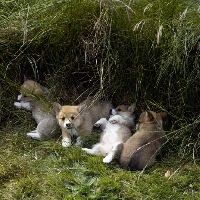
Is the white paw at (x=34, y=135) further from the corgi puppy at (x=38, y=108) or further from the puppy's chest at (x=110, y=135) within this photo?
the puppy's chest at (x=110, y=135)

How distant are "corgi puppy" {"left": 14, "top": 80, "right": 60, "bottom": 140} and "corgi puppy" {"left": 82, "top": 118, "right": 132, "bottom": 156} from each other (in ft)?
1.66

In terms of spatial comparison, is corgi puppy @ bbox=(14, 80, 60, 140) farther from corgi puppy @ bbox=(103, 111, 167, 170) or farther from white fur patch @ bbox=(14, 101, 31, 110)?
corgi puppy @ bbox=(103, 111, 167, 170)

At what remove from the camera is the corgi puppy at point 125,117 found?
5328 millimetres

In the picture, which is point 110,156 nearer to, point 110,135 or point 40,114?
point 110,135

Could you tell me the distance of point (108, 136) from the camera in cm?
502

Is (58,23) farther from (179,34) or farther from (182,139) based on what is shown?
(182,139)

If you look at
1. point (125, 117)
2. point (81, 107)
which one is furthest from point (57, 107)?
point (125, 117)

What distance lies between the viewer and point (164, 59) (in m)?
4.91

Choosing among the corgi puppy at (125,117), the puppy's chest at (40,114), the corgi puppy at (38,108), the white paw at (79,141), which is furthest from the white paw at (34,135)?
the corgi puppy at (125,117)

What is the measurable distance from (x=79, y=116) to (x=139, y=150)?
1.00 metres

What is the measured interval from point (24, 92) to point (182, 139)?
1.88 meters

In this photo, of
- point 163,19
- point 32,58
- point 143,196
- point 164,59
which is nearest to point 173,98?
point 164,59

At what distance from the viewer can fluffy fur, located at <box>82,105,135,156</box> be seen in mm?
4859

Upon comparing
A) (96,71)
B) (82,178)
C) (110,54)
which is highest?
(110,54)
